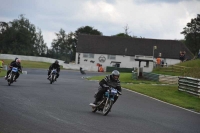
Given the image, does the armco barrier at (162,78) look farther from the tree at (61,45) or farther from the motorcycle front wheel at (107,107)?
the tree at (61,45)

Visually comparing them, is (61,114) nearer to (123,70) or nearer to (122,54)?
(123,70)

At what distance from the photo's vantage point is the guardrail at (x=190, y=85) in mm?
29953

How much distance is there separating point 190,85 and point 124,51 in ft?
241

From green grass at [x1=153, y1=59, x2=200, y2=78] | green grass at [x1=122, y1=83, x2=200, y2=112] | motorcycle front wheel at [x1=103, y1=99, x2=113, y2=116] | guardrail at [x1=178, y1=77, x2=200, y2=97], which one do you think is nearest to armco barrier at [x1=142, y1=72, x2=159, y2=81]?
green grass at [x1=153, y1=59, x2=200, y2=78]

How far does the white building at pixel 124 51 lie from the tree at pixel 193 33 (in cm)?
1744

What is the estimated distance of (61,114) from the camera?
15211 millimetres

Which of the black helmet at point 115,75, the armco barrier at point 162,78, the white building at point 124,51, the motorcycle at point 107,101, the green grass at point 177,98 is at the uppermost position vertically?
the white building at point 124,51

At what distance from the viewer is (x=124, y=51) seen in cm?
10450

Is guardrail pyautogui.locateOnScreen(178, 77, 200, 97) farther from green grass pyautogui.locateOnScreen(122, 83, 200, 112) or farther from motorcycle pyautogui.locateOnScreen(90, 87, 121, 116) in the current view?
motorcycle pyautogui.locateOnScreen(90, 87, 121, 116)

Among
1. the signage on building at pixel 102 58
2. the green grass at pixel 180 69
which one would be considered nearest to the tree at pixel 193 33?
the signage on building at pixel 102 58

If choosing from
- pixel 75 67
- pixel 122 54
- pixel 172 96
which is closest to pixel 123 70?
pixel 75 67

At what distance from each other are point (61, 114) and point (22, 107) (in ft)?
6.02

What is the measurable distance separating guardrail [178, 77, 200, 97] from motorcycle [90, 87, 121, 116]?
13.8 m

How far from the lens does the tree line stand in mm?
122562
